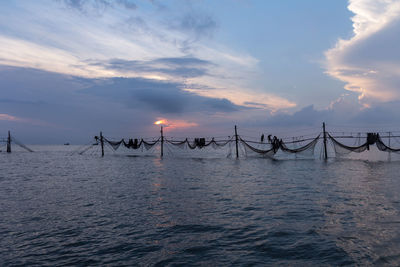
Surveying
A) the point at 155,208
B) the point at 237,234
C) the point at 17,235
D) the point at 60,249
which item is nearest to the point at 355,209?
the point at 237,234

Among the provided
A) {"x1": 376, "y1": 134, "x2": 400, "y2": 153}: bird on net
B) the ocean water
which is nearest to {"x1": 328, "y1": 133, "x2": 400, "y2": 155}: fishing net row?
{"x1": 376, "y1": 134, "x2": 400, "y2": 153}: bird on net

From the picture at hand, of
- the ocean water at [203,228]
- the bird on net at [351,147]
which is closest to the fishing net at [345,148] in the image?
the bird on net at [351,147]

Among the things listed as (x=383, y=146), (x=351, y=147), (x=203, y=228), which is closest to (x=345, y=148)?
(x=351, y=147)

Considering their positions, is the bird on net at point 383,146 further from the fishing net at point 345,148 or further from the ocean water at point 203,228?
the ocean water at point 203,228

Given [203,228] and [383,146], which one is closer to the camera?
[203,228]

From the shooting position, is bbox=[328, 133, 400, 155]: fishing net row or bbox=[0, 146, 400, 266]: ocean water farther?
bbox=[328, 133, 400, 155]: fishing net row

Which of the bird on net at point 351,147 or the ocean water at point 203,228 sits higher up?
the bird on net at point 351,147

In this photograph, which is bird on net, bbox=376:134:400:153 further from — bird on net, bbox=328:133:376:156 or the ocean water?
the ocean water

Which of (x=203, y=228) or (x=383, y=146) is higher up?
(x=383, y=146)

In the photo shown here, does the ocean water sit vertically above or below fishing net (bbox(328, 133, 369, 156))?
below

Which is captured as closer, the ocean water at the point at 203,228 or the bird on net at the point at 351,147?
the ocean water at the point at 203,228

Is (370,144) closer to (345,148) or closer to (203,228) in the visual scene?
(345,148)

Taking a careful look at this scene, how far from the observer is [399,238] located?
6.53 m

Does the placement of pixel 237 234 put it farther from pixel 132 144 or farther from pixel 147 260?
pixel 132 144
